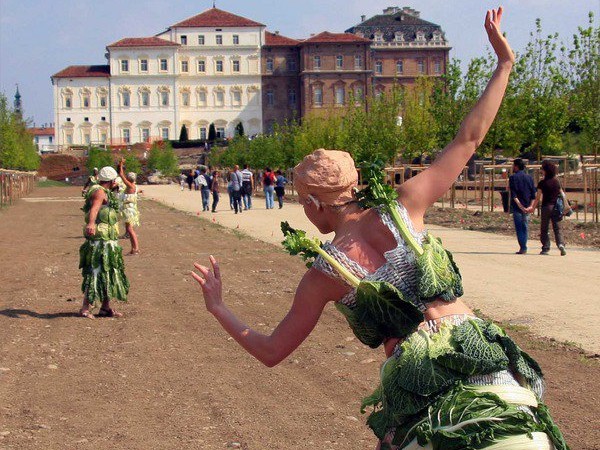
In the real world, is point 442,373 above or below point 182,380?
above

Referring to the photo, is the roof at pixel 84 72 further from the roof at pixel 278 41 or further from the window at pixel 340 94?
the window at pixel 340 94

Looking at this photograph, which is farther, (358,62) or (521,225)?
(358,62)

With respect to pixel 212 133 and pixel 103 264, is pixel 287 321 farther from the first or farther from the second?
pixel 212 133

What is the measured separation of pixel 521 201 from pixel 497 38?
15470 millimetres

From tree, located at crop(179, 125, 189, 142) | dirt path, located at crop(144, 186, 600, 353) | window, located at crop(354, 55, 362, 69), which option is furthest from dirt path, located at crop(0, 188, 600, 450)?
window, located at crop(354, 55, 362, 69)

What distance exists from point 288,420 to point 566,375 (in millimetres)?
2498

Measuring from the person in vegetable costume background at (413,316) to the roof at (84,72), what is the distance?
137m

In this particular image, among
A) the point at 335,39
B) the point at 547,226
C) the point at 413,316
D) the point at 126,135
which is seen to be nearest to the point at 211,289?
the point at 413,316

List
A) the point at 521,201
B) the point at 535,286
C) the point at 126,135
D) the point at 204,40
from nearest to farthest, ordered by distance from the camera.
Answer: the point at 535,286, the point at 521,201, the point at 126,135, the point at 204,40

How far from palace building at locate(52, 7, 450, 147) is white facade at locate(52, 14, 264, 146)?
134 mm

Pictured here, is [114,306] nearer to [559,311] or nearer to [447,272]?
[559,311]

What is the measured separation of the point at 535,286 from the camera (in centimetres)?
1382

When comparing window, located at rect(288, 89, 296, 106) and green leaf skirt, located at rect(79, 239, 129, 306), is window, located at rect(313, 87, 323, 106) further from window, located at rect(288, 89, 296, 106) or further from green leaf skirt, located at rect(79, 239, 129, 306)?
green leaf skirt, located at rect(79, 239, 129, 306)

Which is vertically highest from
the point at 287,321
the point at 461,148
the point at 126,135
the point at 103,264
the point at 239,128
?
the point at 239,128
